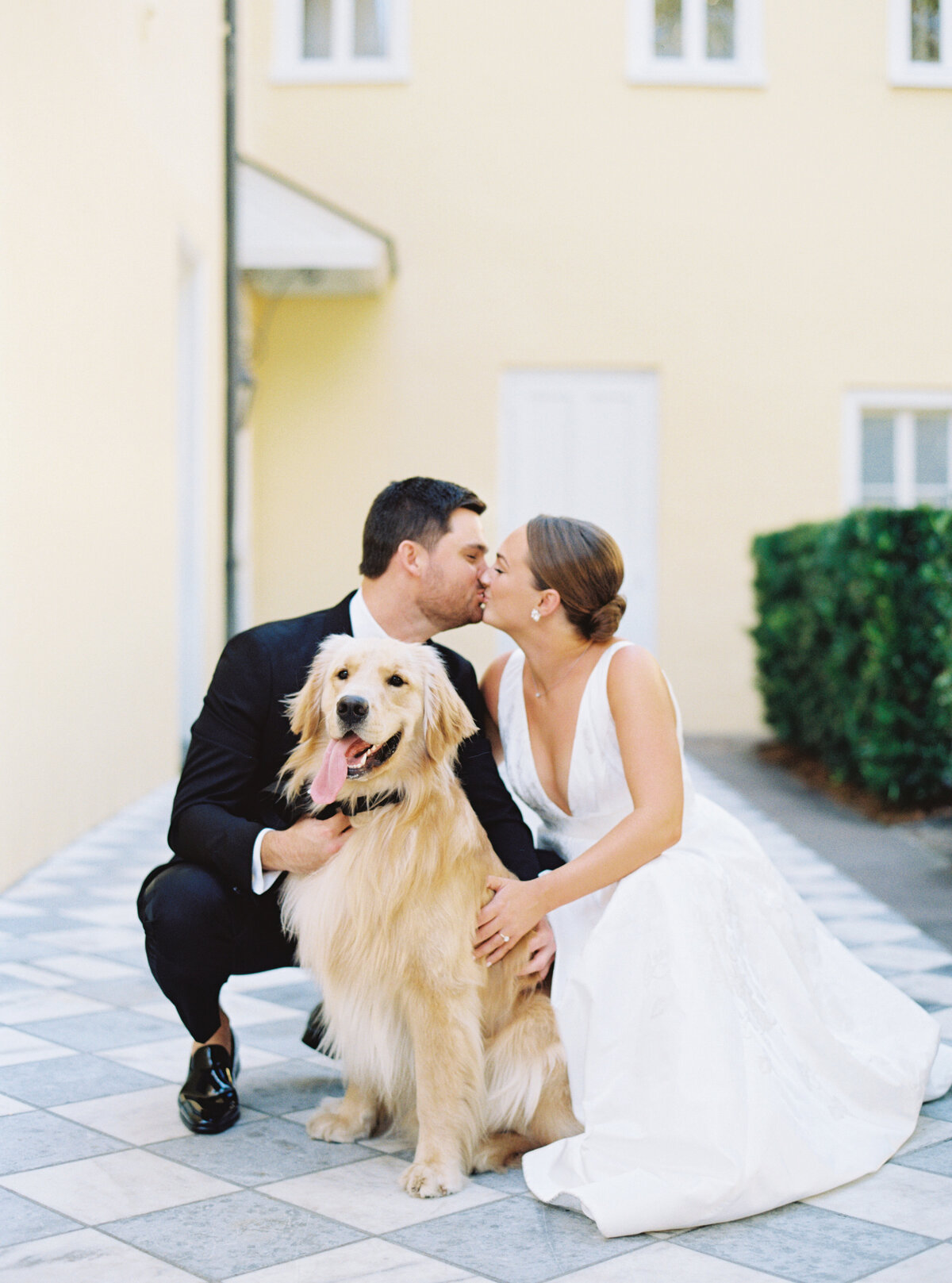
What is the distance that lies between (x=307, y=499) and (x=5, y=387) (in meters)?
5.81

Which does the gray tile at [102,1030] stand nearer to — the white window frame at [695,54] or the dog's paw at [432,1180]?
the dog's paw at [432,1180]

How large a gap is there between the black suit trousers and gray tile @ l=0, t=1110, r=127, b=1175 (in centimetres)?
28

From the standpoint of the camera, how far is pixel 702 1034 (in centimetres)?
252

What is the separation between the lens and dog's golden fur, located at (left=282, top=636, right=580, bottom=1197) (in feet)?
8.43

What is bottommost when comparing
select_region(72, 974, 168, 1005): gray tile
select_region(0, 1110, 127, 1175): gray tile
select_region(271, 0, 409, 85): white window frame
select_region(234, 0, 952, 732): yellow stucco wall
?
select_region(72, 974, 168, 1005): gray tile

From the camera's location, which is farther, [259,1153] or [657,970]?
[259,1153]

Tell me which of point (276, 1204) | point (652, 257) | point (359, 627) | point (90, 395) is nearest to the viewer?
point (276, 1204)

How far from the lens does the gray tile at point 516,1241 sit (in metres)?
2.19

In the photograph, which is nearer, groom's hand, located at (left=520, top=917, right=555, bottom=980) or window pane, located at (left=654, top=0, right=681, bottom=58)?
groom's hand, located at (left=520, top=917, right=555, bottom=980)

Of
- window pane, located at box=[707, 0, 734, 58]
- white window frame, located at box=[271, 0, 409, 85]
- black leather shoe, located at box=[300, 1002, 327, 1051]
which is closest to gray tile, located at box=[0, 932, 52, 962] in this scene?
black leather shoe, located at box=[300, 1002, 327, 1051]

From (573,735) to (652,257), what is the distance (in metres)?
8.50

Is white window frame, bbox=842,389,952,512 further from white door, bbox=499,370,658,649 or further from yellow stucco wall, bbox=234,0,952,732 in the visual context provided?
white door, bbox=499,370,658,649

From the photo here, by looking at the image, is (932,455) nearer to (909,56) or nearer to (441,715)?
(909,56)

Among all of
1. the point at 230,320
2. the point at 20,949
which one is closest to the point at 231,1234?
the point at 20,949
